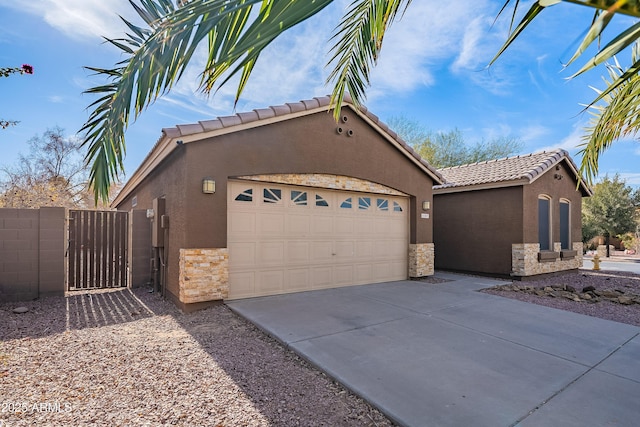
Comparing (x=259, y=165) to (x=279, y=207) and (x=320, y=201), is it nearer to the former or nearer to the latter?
(x=279, y=207)

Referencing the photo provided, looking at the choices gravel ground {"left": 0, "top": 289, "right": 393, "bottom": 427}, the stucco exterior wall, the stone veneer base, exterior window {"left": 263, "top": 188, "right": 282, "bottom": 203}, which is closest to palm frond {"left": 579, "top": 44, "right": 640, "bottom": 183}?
gravel ground {"left": 0, "top": 289, "right": 393, "bottom": 427}

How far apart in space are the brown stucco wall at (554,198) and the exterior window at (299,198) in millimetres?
7705

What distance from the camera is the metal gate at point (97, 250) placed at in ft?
26.6

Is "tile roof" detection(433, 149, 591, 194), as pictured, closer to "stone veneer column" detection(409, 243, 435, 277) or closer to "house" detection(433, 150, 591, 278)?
"house" detection(433, 150, 591, 278)

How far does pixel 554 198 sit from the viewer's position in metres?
12.5

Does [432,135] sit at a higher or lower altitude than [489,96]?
higher

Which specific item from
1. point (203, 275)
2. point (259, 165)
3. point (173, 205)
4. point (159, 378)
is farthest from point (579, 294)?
point (173, 205)

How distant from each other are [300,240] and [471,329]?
13.7 ft

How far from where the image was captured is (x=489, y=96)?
11.5m

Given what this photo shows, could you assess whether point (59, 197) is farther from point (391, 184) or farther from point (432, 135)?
point (432, 135)

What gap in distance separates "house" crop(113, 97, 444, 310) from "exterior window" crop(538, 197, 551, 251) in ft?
15.3

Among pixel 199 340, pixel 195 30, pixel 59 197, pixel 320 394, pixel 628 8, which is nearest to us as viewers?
pixel 628 8

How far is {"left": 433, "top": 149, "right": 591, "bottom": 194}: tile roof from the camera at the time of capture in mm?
11008

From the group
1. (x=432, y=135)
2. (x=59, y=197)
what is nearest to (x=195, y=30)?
(x=59, y=197)
